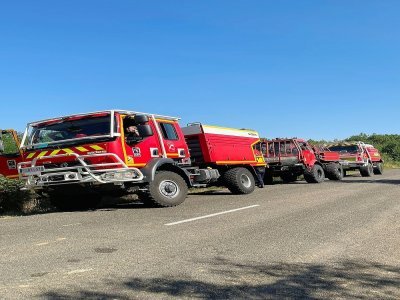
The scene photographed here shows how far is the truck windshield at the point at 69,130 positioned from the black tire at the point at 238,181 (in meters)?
4.98

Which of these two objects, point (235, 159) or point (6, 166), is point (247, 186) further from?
point (6, 166)

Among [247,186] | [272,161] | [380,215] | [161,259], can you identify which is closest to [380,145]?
[272,161]

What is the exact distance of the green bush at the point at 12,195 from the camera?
10.4 metres

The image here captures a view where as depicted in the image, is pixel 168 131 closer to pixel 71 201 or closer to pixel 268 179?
pixel 71 201

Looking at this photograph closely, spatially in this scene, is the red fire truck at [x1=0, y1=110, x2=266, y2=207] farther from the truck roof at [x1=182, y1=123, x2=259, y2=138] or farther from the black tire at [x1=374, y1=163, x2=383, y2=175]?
the black tire at [x1=374, y1=163, x2=383, y2=175]

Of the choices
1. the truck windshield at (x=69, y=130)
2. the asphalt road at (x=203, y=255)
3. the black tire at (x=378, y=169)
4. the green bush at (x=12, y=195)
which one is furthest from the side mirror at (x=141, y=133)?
the black tire at (x=378, y=169)

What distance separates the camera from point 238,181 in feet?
45.1

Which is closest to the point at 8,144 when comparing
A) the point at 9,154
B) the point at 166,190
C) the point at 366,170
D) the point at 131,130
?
the point at 9,154

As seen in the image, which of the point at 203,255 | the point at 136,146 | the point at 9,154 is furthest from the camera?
the point at 9,154

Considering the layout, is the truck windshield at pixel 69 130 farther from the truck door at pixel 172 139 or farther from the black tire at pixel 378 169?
the black tire at pixel 378 169

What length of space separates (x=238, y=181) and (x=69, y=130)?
5513mm

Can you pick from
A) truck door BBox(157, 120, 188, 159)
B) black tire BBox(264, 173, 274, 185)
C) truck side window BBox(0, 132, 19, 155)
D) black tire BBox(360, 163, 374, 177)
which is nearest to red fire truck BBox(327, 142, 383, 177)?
black tire BBox(360, 163, 374, 177)

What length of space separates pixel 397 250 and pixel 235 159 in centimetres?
847

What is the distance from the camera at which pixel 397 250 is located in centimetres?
588
